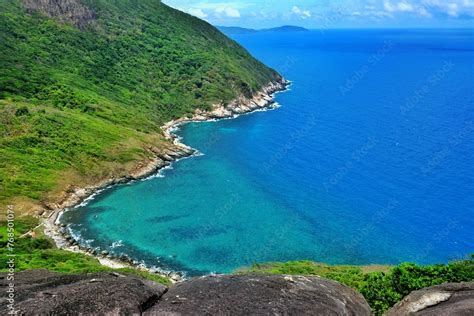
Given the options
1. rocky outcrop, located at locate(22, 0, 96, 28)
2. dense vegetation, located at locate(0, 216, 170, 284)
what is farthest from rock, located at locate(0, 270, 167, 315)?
rocky outcrop, located at locate(22, 0, 96, 28)

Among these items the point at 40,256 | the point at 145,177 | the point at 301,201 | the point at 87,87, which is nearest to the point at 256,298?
the point at 40,256

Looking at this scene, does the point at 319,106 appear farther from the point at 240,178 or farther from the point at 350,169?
the point at 240,178

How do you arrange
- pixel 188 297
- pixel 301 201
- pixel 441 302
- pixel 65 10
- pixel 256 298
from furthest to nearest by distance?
pixel 65 10 < pixel 301 201 < pixel 441 302 < pixel 188 297 < pixel 256 298

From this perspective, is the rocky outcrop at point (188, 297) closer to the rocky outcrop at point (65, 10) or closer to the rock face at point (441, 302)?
the rock face at point (441, 302)

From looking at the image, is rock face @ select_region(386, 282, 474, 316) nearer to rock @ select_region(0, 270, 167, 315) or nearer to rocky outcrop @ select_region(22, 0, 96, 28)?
rock @ select_region(0, 270, 167, 315)

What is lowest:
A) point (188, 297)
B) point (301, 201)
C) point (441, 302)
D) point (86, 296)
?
point (301, 201)

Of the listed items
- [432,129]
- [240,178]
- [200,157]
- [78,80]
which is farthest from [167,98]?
[432,129]

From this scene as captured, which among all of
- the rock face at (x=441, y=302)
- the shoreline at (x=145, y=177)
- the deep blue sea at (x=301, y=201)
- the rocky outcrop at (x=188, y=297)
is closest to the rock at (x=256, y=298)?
the rocky outcrop at (x=188, y=297)

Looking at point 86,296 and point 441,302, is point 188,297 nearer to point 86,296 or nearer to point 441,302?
point 86,296
